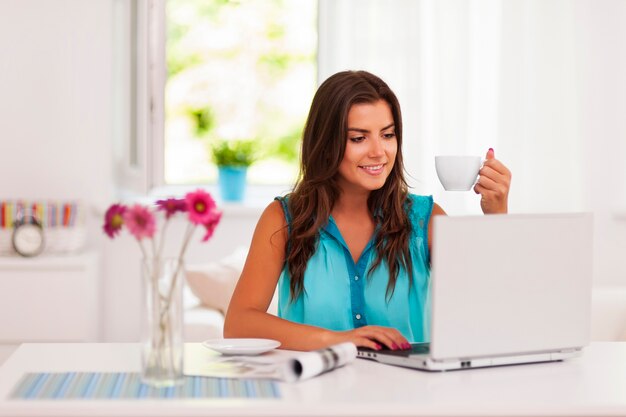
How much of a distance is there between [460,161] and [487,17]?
2.76m

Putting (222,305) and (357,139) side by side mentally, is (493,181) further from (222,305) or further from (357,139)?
(222,305)

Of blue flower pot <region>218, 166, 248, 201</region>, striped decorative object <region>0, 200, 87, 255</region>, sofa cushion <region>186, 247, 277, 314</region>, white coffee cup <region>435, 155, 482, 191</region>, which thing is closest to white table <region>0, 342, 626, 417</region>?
white coffee cup <region>435, 155, 482, 191</region>

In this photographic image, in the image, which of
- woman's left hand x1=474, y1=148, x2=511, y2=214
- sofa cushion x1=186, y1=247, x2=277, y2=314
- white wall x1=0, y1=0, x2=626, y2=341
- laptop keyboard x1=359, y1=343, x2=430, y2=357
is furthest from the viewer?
white wall x1=0, y1=0, x2=626, y2=341

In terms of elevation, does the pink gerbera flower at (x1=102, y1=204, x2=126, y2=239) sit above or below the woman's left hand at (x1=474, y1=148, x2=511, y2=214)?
below

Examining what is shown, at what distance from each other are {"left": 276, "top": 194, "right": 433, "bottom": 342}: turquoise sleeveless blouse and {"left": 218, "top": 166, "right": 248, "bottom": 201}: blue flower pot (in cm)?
258

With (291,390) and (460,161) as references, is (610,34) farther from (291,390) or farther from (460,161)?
(291,390)

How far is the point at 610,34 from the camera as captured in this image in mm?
4715

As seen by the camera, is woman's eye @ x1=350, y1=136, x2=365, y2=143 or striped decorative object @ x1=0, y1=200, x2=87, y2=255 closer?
woman's eye @ x1=350, y1=136, x2=365, y2=143

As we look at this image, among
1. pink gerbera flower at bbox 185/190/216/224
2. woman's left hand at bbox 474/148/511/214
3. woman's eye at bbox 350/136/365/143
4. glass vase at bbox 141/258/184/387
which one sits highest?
woman's eye at bbox 350/136/365/143

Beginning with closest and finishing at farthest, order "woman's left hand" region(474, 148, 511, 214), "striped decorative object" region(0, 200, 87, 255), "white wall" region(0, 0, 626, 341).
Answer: "woman's left hand" region(474, 148, 511, 214) < "striped decorative object" region(0, 200, 87, 255) < "white wall" region(0, 0, 626, 341)

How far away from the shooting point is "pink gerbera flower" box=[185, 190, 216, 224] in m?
1.65

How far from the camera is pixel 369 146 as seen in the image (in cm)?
238

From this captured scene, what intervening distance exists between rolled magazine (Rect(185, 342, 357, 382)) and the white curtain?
2772 millimetres

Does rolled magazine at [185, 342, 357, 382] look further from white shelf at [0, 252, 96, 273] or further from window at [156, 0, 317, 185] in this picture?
window at [156, 0, 317, 185]
